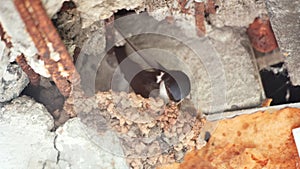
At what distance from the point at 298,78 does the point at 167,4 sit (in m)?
0.47

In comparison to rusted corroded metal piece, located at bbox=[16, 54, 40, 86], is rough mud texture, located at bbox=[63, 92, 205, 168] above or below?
below

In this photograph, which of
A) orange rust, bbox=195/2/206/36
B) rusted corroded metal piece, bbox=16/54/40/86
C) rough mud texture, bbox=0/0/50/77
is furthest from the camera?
orange rust, bbox=195/2/206/36

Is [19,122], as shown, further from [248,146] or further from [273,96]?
[273,96]

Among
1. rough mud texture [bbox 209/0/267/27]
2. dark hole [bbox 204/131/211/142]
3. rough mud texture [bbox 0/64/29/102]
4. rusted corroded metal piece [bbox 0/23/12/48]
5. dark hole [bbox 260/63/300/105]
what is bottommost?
dark hole [bbox 204/131/211/142]

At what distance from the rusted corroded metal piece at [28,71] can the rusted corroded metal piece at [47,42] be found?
8 centimetres

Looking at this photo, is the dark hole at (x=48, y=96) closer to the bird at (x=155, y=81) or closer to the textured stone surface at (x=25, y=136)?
the textured stone surface at (x=25, y=136)

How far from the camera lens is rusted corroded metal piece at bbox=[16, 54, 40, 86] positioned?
150 centimetres

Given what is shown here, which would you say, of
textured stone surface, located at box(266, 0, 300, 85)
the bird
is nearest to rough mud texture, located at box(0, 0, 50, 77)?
the bird

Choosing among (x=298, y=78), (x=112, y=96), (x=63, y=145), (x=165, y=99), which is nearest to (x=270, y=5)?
(x=298, y=78)

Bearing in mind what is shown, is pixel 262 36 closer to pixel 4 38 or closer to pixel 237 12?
pixel 237 12

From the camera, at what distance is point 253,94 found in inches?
75.4

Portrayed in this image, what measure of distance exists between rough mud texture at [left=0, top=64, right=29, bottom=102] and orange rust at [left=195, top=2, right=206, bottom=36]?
1.88ft

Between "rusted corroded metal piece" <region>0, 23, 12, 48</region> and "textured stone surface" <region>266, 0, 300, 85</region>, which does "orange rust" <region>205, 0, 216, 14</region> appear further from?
"rusted corroded metal piece" <region>0, 23, 12, 48</region>

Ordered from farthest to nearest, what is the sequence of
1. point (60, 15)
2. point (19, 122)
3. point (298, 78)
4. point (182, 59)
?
1. point (182, 59)
2. point (298, 78)
3. point (19, 122)
4. point (60, 15)
